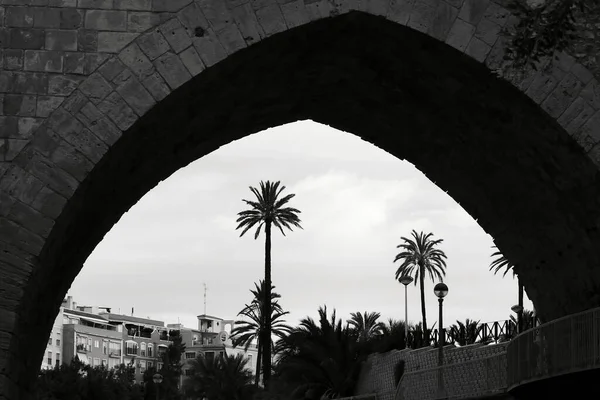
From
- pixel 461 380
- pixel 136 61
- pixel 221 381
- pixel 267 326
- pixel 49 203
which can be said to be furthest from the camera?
pixel 221 381

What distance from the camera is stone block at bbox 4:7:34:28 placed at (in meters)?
12.2

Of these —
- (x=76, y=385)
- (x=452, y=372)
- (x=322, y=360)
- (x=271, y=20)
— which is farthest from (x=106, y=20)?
(x=76, y=385)

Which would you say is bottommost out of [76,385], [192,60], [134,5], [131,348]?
[192,60]

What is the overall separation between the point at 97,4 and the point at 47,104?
1.18 meters

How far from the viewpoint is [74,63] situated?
1205 cm

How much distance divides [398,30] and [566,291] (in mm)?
4697

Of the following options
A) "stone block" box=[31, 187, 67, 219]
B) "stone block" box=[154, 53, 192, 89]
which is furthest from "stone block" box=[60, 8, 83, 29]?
"stone block" box=[31, 187, 67, 219]

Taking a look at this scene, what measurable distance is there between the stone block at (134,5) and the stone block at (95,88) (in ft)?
2.54

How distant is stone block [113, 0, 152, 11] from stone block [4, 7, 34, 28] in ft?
2.95

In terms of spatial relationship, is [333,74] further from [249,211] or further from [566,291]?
[249,211]

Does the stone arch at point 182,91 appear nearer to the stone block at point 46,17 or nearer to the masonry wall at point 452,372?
the stone block at point 46,17

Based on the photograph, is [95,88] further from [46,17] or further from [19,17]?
[19,17]

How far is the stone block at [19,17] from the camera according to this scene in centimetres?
1218

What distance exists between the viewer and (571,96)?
469 inches
